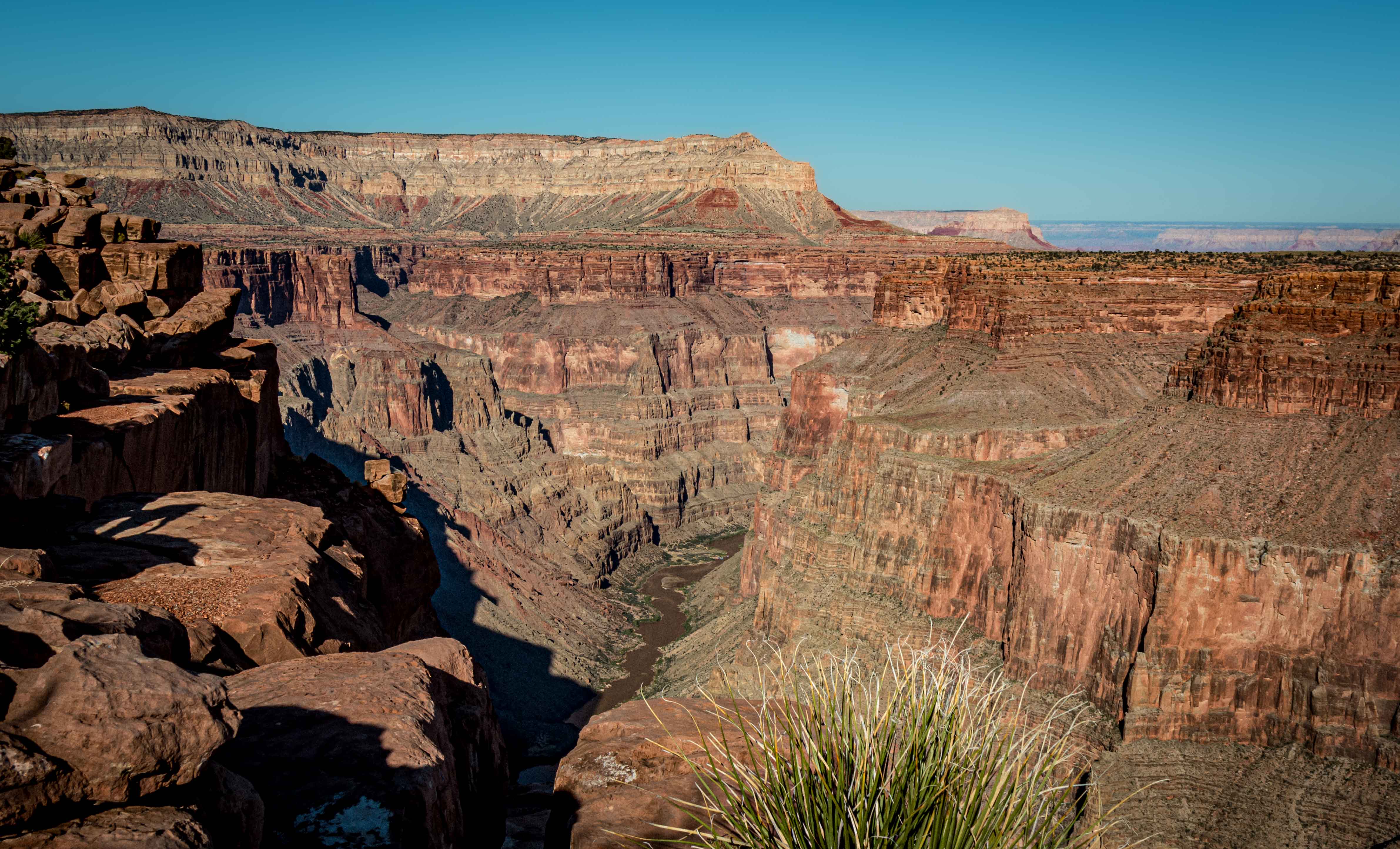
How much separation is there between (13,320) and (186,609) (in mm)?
8752

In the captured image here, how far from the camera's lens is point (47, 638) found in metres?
10.2

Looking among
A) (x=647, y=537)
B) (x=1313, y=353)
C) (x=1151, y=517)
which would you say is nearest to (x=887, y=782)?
(x=1151, y=517)

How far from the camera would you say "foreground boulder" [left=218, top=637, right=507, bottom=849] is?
10250 mm

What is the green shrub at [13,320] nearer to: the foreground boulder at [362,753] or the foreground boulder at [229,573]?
the foreground boulder at [229,573]

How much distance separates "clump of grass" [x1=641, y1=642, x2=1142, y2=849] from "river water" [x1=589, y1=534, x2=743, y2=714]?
35.7 m

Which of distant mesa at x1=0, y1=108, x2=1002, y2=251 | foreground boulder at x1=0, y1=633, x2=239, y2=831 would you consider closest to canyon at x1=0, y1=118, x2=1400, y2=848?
foreground boulder at x1=0, y1=633, x2=239, y2=831

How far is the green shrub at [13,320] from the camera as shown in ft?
62.9

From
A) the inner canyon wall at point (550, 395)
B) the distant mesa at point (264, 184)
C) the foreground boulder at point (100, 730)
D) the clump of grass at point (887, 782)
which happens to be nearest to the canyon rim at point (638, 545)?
the foreground boulder at point (100, 730)

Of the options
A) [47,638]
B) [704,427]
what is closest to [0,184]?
[47,638]

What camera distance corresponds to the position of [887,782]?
10.5m

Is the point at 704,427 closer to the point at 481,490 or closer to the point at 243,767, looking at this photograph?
the point at 481,490

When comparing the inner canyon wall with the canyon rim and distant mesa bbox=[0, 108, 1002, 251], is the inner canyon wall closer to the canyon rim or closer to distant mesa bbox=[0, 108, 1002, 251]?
the canyon rim

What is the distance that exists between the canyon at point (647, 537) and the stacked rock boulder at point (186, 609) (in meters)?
0.07

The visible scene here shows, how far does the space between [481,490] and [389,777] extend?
7964cm
